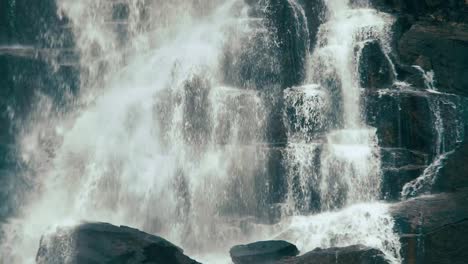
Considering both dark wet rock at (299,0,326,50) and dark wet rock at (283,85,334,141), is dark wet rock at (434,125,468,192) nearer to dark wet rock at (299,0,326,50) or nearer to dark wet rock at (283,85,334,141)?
dark wet rock at (283,85,334,141)

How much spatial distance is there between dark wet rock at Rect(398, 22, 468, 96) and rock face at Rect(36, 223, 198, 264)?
12580 millimetres

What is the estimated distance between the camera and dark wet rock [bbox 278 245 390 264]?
2577cm

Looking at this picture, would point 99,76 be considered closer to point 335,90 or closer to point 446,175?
point 335,90

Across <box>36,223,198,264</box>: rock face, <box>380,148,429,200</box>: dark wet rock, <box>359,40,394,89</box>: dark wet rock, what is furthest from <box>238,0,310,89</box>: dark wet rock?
<box>36,223,198,264</box>: rock face

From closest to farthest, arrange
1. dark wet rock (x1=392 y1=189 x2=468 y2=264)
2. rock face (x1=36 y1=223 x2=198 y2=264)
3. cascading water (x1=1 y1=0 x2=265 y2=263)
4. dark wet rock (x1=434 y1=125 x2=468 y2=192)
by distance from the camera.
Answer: rock face (x1=36 y1=223 x2=198 y2=264)
dark wet rock (x1=392 y1=189 x2=468 y2=264)
dark wet rock (x1=434 y1=125 x2=468 y2=192)
cascading water (x1=1 y1=0 x2=265 y2=263)

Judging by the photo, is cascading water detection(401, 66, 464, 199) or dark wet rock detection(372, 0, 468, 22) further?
dark wet rock detection(372, 0, 468, 22)

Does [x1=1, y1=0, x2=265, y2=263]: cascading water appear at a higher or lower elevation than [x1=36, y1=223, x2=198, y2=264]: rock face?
higher

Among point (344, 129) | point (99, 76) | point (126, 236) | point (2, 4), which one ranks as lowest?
point (126, 236)

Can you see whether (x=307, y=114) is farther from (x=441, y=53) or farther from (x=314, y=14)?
(x=441, y=53)

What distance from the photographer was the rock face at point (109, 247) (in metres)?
26.5

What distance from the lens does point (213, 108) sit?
108 feet

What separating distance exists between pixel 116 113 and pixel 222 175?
5660mm

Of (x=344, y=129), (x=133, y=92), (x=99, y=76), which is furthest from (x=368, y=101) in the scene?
(x=99, y=76)

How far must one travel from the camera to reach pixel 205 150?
32.5m
